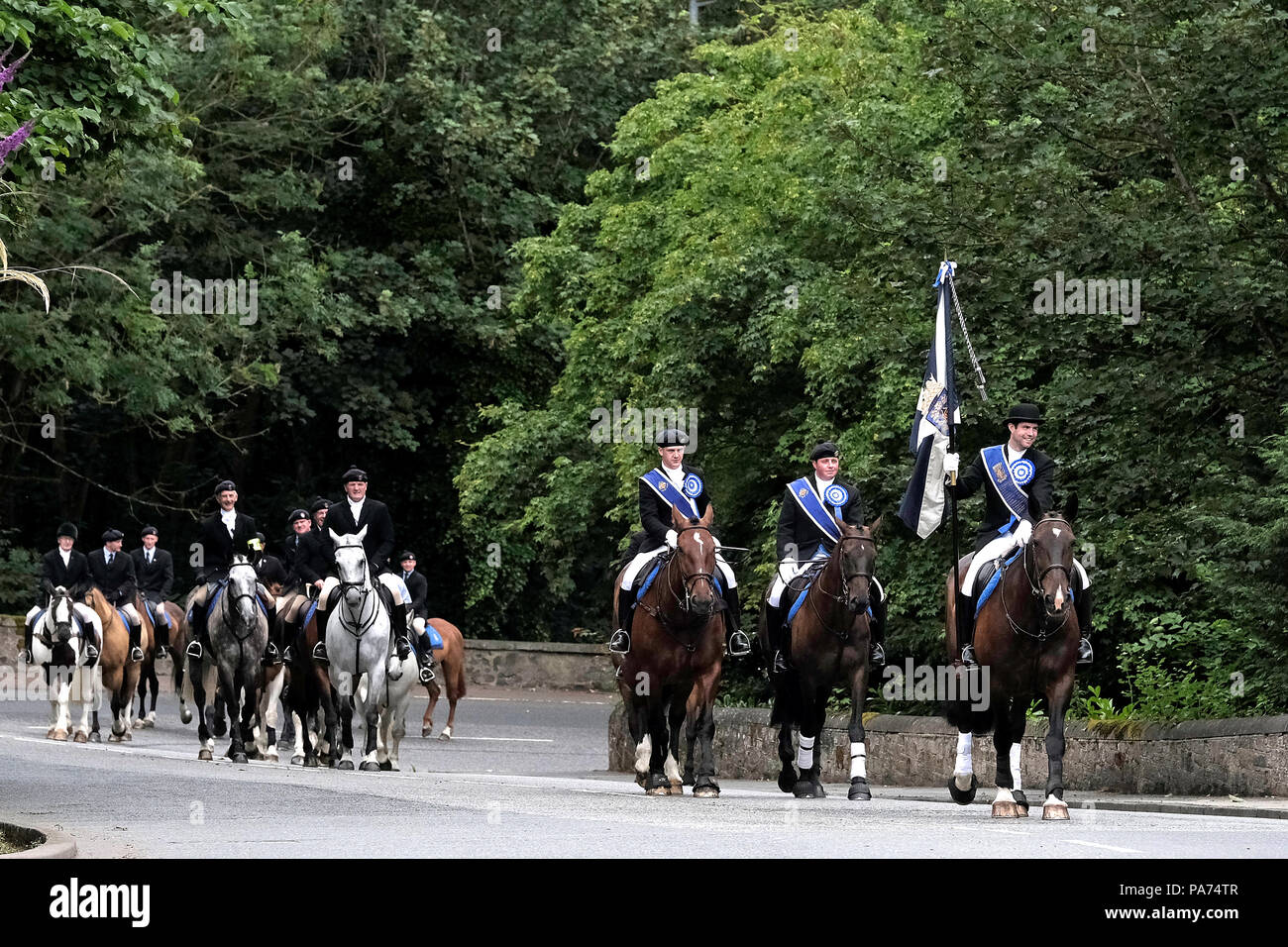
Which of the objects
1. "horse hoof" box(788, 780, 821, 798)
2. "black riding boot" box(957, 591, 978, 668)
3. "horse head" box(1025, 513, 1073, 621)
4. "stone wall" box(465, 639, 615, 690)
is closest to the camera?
"horse head" box(1025, 513, 1073, 621)

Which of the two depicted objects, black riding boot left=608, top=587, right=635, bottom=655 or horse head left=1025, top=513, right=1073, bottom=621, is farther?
black riding boot left=608, top=587, right=635, bottom=655

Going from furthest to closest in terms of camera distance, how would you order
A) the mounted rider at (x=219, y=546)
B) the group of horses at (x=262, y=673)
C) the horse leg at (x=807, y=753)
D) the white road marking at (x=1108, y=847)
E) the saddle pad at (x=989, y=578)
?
the mounted rider at (x=219, y=546) < the group of horses at (x=262, y=673) < the horse leg at (x=807, y=753) < the saddle pad at (x=989, y=578) < the white road marking at (x=1108, y=847)

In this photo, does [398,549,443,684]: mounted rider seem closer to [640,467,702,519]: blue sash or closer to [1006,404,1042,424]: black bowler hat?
[640,467,702,519]: blue sash

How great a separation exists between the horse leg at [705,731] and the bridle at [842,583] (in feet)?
3.07

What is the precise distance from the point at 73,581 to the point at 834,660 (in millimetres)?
13535

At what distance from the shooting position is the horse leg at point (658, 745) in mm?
19281

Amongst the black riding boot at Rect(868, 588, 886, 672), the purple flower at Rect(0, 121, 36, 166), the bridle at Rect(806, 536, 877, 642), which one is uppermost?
the purple flower at Rect(0, 121, 36, 166)

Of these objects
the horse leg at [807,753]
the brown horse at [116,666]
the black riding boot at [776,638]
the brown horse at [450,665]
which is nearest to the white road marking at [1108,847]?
the horse leg at [807,753]

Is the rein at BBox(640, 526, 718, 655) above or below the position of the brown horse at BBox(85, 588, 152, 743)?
above

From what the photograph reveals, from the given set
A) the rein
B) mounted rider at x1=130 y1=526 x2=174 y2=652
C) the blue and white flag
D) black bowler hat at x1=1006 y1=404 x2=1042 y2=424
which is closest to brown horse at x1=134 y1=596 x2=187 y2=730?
mounted rider at x1=130 y1=526 x2=174 y2=652

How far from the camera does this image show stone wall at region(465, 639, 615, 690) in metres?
48.0

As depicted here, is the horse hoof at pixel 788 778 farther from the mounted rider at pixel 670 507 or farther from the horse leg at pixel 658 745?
the mounted rider at pixel 670 507

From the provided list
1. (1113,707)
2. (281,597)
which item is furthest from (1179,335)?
(281,597)

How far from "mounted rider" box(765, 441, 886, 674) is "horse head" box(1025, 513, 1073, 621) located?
8.31 ft
